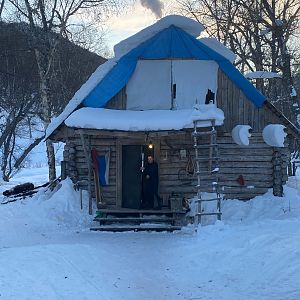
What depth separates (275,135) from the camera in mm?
13625

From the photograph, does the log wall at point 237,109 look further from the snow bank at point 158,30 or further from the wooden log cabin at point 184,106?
the snow bank at point 158,30

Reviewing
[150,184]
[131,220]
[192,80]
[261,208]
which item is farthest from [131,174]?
[261,208]

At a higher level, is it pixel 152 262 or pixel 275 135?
pixel 275 135

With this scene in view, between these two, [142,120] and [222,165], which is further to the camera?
[222,165]

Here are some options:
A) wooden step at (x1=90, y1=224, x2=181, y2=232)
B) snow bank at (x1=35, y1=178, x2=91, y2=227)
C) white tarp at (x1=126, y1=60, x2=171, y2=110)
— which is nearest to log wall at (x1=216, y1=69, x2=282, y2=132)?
white tarp at (x1=126, y1=60, x2=171, y2=110)

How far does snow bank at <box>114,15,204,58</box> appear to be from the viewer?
46.7 feet

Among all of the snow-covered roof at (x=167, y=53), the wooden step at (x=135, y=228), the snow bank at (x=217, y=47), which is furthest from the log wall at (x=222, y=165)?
the wooden step at (x=135, y=228)

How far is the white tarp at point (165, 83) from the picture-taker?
14320 mm

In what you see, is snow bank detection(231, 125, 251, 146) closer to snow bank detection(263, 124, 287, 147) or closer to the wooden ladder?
snow bank detection(263, 124, 287, 147)

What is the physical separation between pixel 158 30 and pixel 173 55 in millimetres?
871

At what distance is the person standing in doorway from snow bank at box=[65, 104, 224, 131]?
1282mm

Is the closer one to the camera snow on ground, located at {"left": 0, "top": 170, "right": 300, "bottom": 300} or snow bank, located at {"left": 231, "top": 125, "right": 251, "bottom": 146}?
snow on ground, located at {"left": 0, "top": 170, "right": 300, "bottom": 300}

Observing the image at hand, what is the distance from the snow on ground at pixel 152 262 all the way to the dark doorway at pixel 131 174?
99.7 inches

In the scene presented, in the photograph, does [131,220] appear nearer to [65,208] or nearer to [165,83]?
[65,208]
